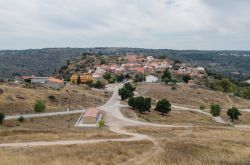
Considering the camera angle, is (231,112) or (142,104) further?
(231,112)

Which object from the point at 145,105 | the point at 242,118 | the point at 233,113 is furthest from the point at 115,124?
the point at 242,118

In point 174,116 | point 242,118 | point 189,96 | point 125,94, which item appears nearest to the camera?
point 174,116

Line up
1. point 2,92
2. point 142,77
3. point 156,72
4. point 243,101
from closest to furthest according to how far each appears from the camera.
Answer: point 2,92, point 243,101, point 142,77, point 156,72

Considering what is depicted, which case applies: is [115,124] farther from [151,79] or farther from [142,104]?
[151,79]

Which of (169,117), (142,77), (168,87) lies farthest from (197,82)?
(169,117)

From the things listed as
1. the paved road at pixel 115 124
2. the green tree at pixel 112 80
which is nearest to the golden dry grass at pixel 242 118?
the paved road at pixel 115 124

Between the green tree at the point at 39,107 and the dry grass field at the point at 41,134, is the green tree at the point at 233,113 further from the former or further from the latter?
the dry grass field at the point at 41,134

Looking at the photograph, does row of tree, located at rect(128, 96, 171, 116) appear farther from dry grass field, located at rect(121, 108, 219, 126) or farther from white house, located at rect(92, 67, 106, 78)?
white house, located at rect(92, 67, 106, 78)

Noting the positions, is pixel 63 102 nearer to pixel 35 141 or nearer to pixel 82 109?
pixel 82 109
